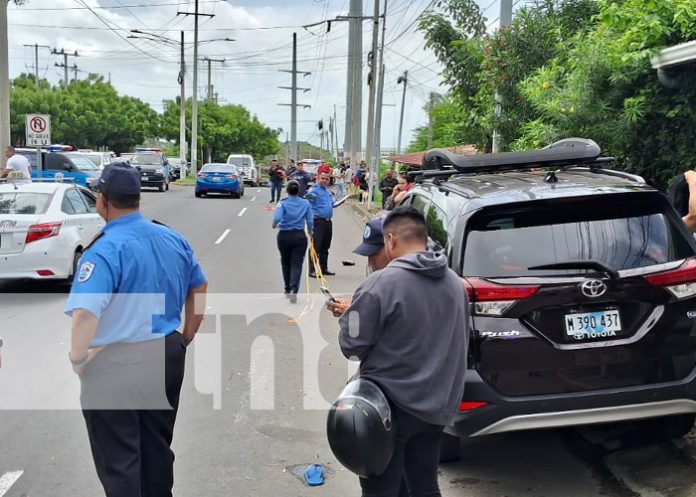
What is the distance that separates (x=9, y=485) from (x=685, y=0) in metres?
7.53

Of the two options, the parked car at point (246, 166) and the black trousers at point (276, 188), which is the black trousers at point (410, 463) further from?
the parked car at point (246, 166)

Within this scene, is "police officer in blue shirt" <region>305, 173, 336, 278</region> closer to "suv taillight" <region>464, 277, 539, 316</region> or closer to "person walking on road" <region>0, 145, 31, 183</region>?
"suv taillight" <region>464, 277, 539, 316</region>

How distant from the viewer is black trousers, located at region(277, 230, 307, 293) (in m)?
10.3

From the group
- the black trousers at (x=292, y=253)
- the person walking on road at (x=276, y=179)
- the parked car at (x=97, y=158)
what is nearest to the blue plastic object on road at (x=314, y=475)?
the black trousers at (x=292, y=253)

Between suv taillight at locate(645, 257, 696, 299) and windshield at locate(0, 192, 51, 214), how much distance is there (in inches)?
335

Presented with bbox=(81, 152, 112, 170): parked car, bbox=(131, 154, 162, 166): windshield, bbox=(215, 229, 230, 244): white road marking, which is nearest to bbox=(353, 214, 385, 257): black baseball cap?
bbox=(215, 229, 230, 244): white road marking

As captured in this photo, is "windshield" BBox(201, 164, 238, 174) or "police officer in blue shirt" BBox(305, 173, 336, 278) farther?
"windshield" BBox(201, 164, 238, 174)

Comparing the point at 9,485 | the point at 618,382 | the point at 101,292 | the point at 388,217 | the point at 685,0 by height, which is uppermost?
the point at 685,0

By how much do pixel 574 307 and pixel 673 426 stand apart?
5.21 ft

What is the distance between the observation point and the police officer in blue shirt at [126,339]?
333 cm

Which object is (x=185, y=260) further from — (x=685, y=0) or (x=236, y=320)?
(x=685, y=0)

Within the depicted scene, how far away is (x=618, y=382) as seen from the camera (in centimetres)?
420

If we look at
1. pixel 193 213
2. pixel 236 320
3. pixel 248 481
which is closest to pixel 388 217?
pixel 248 481

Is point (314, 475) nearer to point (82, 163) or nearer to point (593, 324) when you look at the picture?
point (593, 324)
